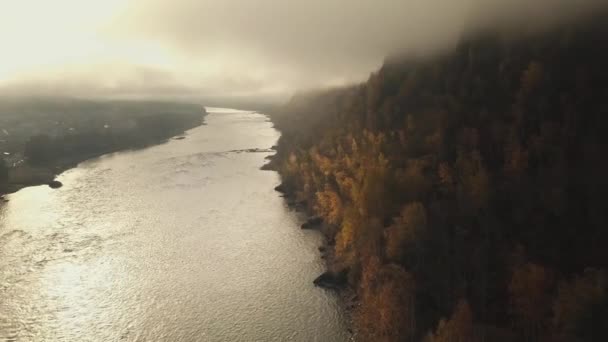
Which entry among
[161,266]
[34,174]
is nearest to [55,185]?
[34,174]

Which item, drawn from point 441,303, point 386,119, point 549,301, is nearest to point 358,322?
point 441,303

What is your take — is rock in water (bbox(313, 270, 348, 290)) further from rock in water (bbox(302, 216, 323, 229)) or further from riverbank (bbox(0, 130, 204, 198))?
riverbank (bbox(0, 130, 204, 198))

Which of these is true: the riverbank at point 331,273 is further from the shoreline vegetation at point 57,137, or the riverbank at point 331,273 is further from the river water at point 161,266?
the shoreline vegetation at point 57,137

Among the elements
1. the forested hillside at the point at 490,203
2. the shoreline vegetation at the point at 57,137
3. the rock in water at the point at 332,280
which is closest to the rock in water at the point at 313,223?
the forested hillside at the point at 490,203

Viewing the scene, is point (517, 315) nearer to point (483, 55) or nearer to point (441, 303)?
point (441, 303)

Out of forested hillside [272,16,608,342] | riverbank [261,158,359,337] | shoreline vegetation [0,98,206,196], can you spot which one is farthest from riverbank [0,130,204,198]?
forested hillside [272,16,608,342]

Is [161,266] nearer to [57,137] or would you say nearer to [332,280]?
[332,280]
